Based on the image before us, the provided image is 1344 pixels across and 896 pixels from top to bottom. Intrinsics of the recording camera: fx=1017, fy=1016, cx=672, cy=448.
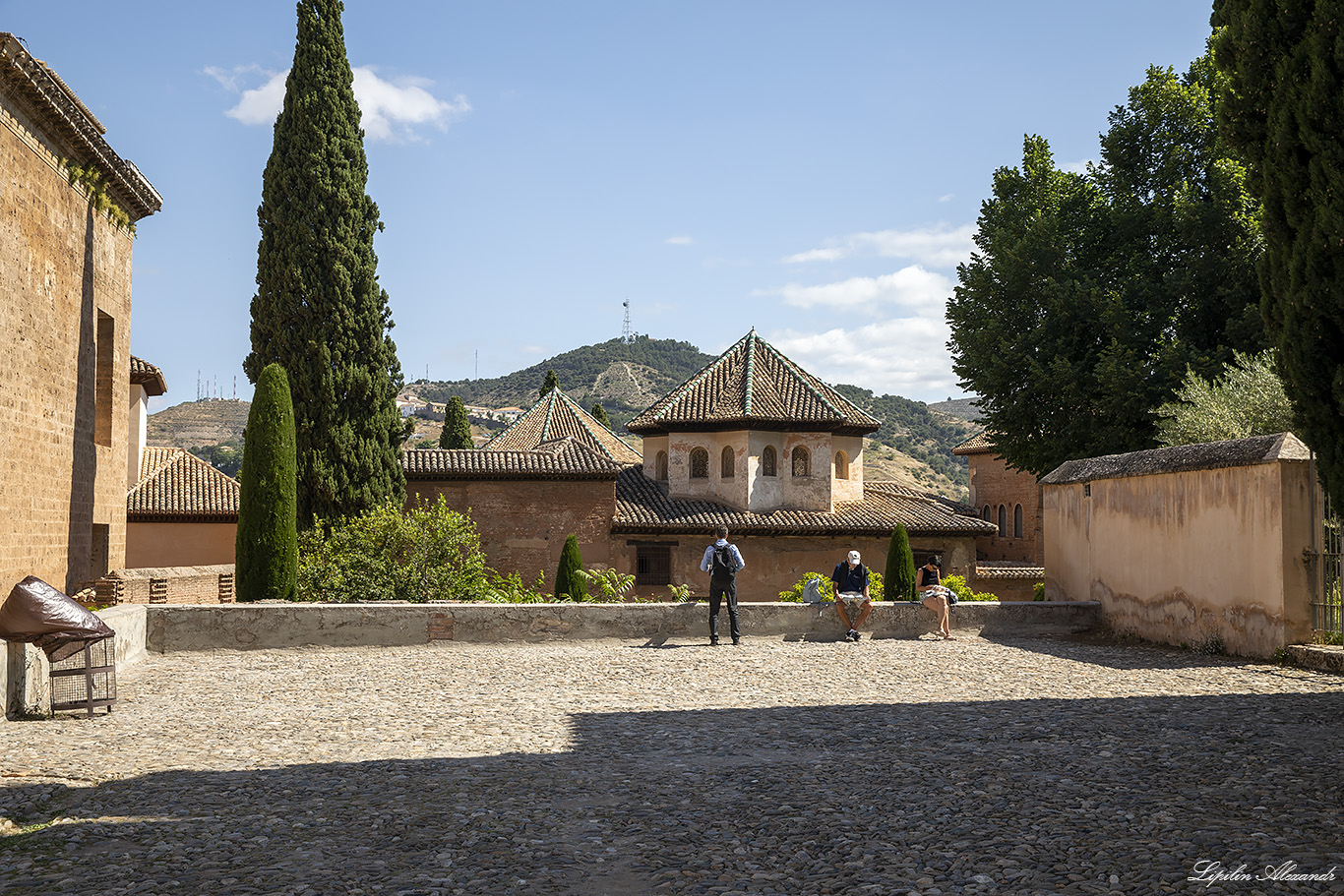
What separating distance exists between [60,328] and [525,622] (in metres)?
7.92

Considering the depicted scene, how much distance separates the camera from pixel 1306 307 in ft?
25.4

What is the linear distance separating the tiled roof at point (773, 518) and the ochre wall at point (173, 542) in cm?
1177

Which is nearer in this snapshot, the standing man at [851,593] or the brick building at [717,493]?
the standing man at [851,593]

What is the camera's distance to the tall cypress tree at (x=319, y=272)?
73.8 feet

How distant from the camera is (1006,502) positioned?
43188 millimetres

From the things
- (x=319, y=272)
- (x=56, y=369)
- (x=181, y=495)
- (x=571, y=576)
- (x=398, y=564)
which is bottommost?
(x=571, y=576)

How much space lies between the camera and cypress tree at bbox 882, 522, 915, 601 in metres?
21.9

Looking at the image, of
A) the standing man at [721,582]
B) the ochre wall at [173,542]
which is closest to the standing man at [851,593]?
the standing man at [721,582]

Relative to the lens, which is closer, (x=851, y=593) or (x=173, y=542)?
(x=851, y=593)

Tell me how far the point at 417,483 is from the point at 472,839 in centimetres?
2363

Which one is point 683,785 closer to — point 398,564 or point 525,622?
point 525,622

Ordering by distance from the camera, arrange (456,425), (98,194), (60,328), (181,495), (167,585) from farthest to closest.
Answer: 1. (456,425)
2. (181,495)
3. (167,585)
4. (98,194)
5. (60,328)

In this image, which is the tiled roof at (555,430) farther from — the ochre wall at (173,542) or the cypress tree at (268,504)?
the cypress tree at (268,504)

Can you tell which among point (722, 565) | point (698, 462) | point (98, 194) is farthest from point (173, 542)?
point (722, 565)
